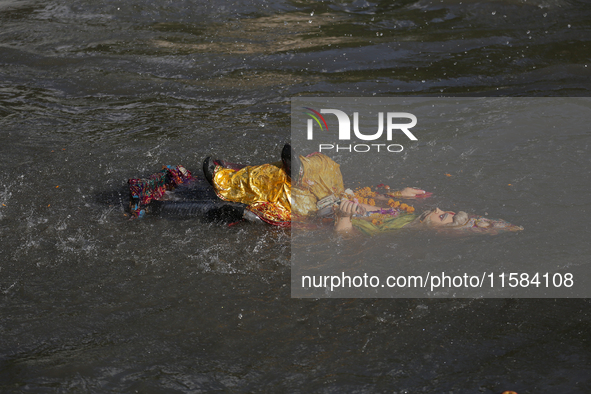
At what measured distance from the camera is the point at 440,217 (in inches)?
165

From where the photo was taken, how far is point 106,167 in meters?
5.63

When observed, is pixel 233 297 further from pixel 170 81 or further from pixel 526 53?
pixel 526 53

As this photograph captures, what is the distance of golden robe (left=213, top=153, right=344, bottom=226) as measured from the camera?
439 cm

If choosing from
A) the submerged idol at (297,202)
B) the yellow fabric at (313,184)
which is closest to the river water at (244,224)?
the submerged idol at (297,202)

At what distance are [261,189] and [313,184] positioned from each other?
45 centimetres

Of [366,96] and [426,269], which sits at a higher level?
[366,96]

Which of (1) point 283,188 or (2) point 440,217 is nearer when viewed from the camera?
(2) point 440,217

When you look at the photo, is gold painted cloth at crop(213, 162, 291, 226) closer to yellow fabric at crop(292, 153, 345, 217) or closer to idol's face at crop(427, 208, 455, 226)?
yellow fabric at crop(292, 153, 345, 217)

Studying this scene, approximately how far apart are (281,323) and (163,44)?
6108mm

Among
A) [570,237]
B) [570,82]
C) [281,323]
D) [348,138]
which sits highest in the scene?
[570,82]

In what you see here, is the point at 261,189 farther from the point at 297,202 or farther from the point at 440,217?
the point at 440,217

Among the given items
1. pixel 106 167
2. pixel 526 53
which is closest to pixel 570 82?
pixel 526 53

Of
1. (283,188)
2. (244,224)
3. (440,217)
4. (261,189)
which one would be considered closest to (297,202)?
(283,188)

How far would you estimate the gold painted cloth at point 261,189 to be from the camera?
442cm
